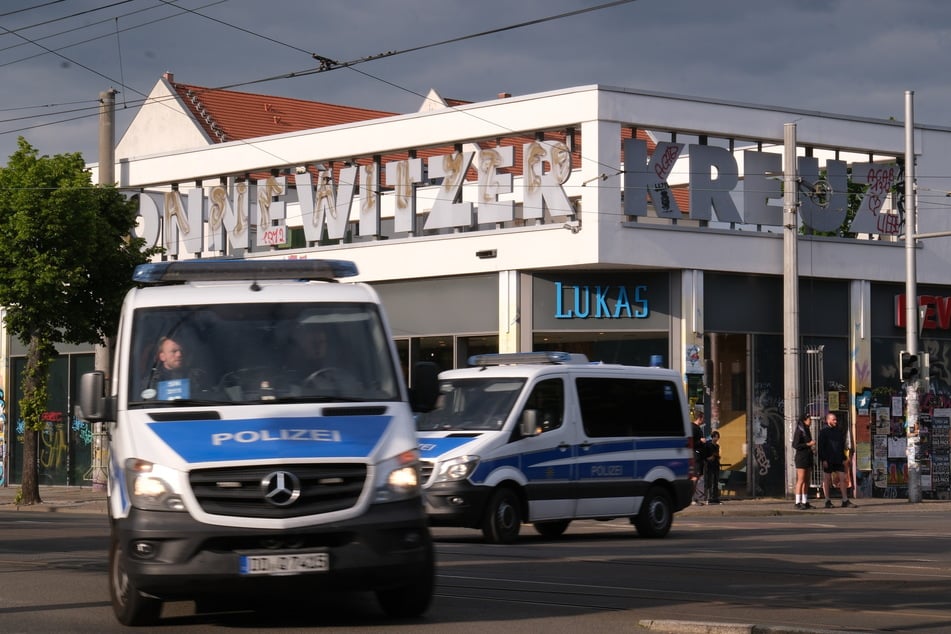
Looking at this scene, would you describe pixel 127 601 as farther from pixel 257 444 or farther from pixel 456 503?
pixel 456 503

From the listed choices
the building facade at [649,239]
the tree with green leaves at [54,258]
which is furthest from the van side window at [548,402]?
the tree with green leaves at [54,258]

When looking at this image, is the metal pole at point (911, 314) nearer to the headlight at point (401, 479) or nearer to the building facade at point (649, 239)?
the building facade at point (649, 239)

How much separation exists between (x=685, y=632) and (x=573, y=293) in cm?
2217

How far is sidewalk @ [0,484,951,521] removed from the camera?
89.2 feet

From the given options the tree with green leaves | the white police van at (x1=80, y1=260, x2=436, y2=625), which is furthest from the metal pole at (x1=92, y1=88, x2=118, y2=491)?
the white police van at (x1=80, y1=260, x2=436, y2=625)

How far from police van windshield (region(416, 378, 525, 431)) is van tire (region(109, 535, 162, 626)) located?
8.43 metres

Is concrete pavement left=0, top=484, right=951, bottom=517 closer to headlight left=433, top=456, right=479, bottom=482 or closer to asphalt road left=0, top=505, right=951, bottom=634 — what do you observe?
asphalt road left=0, top=505, right=951, bottom=634

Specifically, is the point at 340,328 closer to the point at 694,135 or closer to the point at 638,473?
the point at 638,473

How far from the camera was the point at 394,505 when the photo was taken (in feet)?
30.2

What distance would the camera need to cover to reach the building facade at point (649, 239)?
102ft

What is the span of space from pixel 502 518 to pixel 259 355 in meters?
8.11

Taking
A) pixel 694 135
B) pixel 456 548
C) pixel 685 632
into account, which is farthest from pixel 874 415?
pixel 685 632

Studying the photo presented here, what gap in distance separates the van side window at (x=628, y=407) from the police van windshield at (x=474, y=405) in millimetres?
1047

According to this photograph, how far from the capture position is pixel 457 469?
56.6 feet
